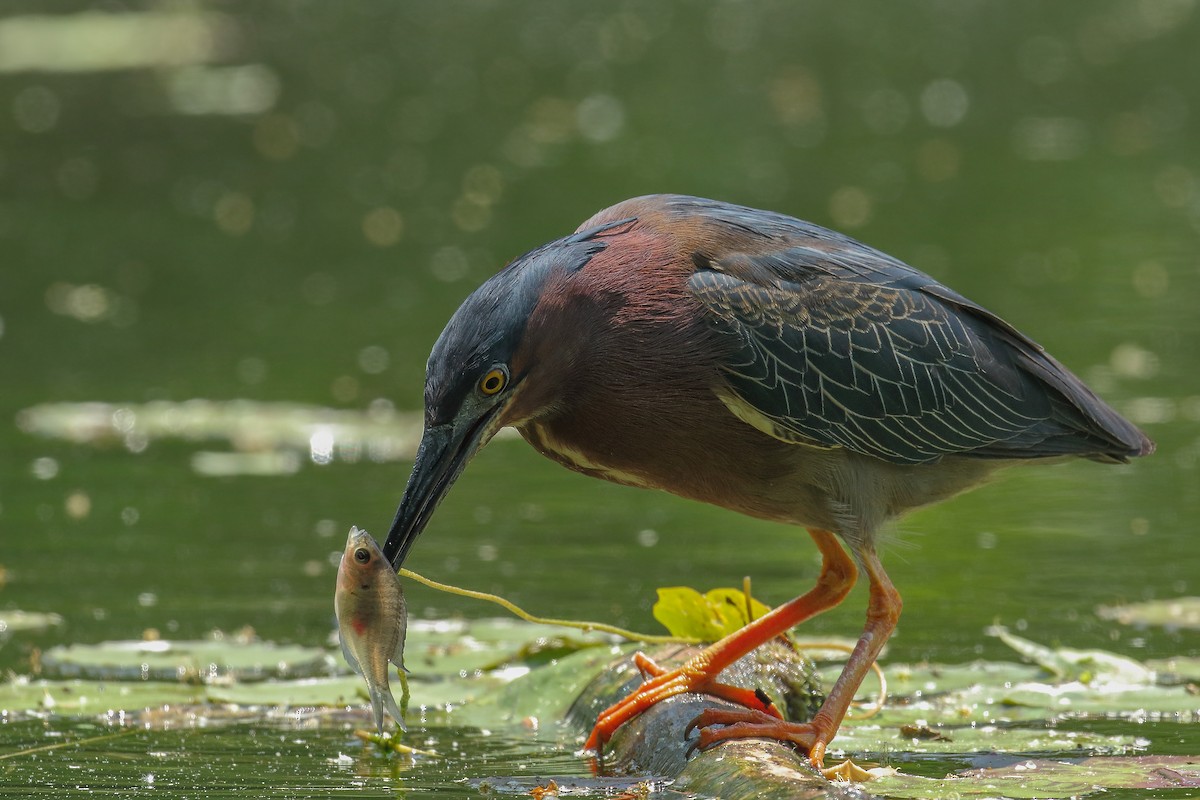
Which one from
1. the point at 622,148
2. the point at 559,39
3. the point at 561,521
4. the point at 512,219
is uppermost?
the point at 559,39

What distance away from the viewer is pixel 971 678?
6.43m

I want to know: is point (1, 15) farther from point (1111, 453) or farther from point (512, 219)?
point (1111, 453)

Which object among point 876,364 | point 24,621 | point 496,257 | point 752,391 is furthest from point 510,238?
point 752,391

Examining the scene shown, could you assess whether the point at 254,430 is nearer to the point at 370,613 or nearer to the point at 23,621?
the point at 23,621

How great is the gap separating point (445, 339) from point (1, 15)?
33.1 metres

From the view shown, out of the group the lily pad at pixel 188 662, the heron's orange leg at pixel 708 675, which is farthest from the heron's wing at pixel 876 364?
the lily pad at pixel 188 662

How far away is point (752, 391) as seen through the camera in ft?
18.6

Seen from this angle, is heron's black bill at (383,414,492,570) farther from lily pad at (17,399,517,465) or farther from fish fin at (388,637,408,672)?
lily pad at (17,399,517,465)

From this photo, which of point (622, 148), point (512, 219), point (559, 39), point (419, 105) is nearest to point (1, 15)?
point (559, 39)

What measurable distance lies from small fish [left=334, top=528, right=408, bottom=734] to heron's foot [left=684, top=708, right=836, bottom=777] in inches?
38.0

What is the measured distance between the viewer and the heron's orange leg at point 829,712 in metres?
5.50

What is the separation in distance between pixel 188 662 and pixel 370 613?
1.88 m

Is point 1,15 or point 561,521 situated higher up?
point 1,15

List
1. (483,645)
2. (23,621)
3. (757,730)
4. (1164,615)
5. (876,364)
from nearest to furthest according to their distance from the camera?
(757,730), (876,364), (483,645), (1164,615), (23,621)
